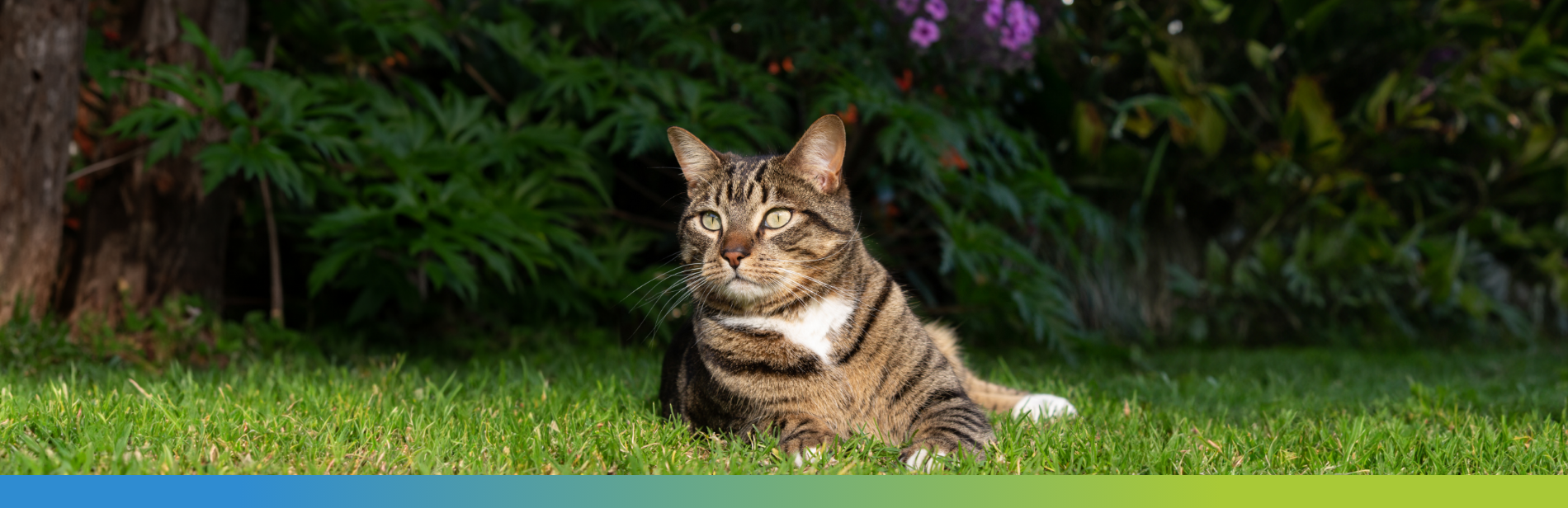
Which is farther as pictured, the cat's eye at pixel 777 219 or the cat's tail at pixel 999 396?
the cat's tail at pixel 999 396

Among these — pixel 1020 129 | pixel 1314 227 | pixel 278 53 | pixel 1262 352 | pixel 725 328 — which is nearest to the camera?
pixel 725 328

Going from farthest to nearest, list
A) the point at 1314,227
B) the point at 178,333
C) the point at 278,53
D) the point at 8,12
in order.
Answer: the point at 1314,227 < the point at 278,53 < the point at 178,333 < the point at 8,12

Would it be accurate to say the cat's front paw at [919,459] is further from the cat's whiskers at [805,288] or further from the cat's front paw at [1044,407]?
the cat's front paw at [1044,407]

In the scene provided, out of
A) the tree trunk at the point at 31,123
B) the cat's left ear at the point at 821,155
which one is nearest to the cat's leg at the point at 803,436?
the cat's left ear at the point at 821,155

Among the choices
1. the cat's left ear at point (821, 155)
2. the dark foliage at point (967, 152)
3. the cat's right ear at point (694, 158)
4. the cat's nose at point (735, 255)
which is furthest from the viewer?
the dark foliage at point (967, 152)

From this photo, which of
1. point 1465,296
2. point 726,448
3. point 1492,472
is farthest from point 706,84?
point 1465,296

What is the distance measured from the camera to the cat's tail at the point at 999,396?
2.61 m

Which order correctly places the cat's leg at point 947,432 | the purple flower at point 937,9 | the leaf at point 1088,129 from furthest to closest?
the leaf at point 1088,129 → the purple flower at point 937,9 → the cat's leg at point 947,432

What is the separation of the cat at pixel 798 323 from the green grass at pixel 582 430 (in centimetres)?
Answer: 10

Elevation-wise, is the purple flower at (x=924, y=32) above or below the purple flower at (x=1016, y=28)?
below

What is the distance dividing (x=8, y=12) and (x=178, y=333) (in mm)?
1263

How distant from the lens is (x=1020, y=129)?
572cm

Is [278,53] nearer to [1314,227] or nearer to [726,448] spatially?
[726,448]

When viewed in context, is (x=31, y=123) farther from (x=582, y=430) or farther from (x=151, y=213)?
(x=582, y=430)
